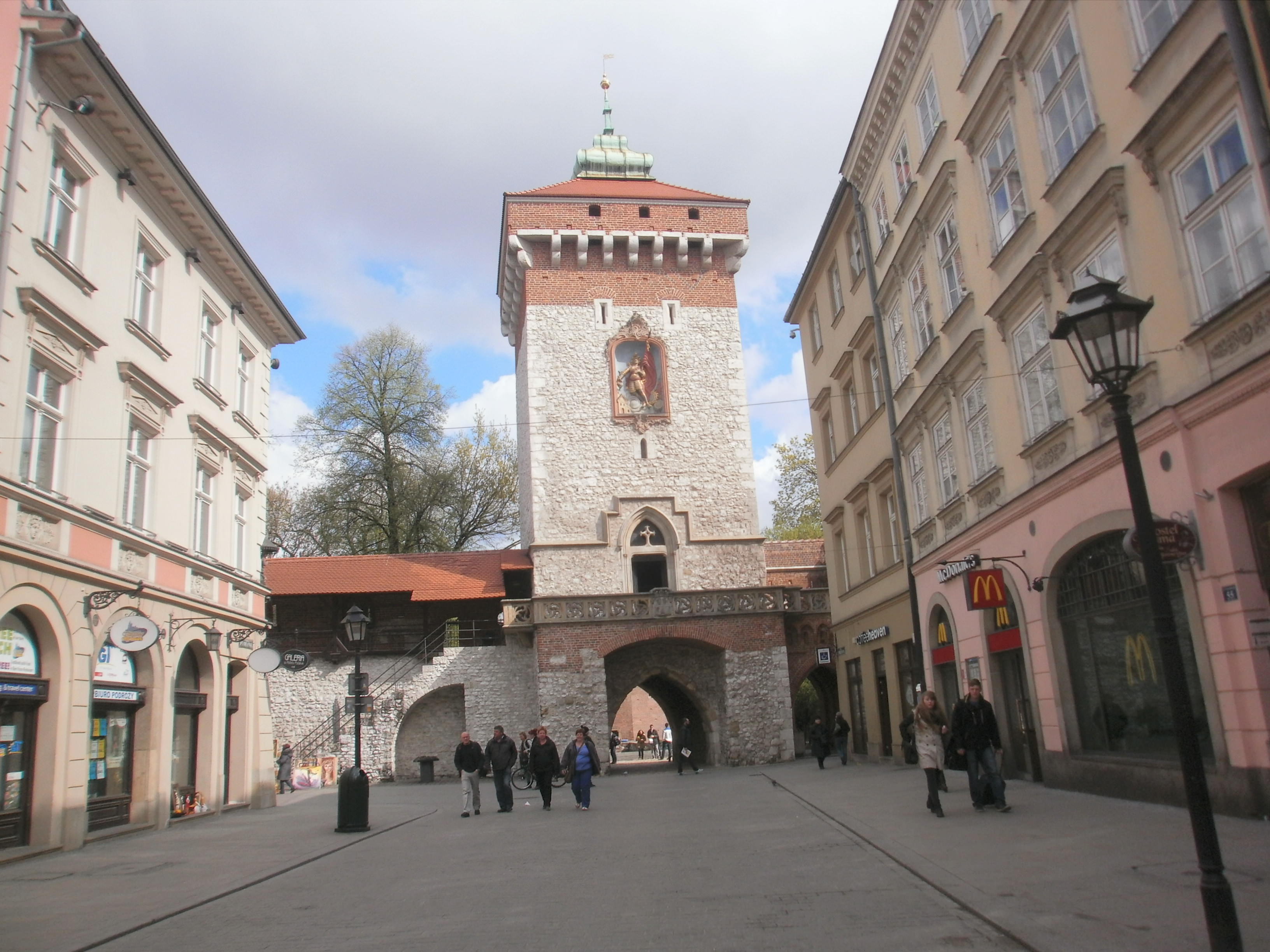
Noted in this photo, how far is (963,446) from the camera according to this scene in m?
16.3

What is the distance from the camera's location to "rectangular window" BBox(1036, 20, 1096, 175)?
11445mm

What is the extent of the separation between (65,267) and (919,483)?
14.5 metres

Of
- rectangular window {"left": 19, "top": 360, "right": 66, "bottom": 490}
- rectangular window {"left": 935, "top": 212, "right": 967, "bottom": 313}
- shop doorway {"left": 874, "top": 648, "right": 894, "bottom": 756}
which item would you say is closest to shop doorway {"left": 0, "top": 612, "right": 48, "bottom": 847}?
rectangular window {"left": 19, "top": 360, "right": 66, "bottom": 490}

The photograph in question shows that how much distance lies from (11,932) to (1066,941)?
7412 mm

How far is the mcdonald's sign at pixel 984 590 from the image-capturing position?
568 inches

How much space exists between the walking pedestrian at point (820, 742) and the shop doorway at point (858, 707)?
77 cm

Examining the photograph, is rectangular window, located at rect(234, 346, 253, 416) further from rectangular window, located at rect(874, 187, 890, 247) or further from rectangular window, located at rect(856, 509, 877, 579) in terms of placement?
rectangular window, located at rect(856, 509, 877, 579)

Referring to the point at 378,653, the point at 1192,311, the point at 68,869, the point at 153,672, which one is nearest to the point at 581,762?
the point at 153,672

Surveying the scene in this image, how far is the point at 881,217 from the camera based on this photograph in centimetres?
2033

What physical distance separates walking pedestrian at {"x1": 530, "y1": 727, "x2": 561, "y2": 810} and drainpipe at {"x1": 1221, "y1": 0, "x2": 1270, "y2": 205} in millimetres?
13444

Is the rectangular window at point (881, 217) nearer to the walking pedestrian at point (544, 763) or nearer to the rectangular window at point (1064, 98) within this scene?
the rectangular window at point (1064, 98)

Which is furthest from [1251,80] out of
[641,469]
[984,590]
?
[641,469]

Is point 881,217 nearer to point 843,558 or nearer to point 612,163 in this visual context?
point 843,558

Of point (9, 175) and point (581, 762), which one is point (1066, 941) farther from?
point (9, 175)
